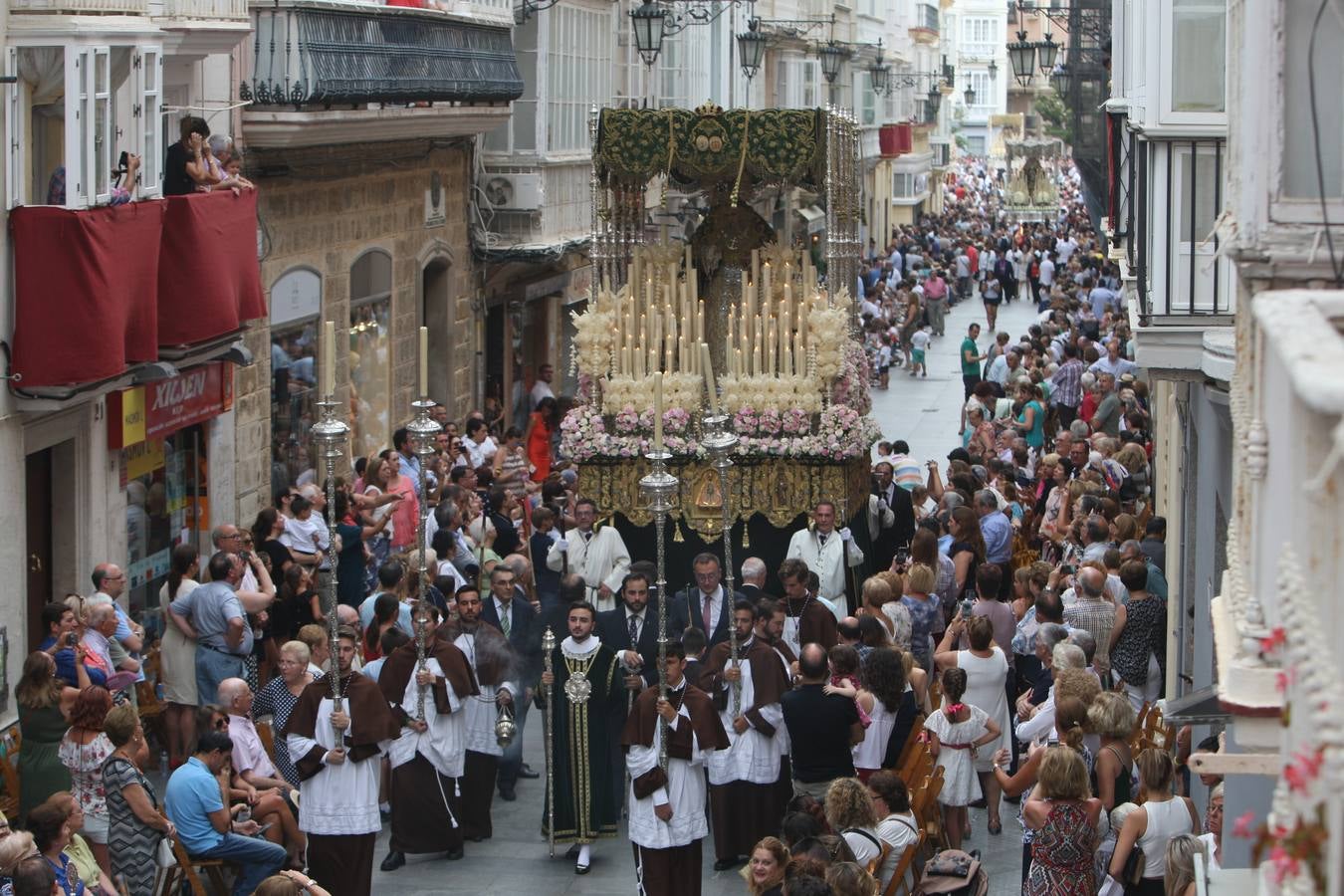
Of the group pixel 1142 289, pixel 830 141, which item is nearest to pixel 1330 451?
pixel 1142 289

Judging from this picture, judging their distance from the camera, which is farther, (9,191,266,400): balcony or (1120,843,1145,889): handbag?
(9,191,266,400): balcony

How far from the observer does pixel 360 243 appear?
21.2 m

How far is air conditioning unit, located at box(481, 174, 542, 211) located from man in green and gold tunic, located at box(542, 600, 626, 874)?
530 inches

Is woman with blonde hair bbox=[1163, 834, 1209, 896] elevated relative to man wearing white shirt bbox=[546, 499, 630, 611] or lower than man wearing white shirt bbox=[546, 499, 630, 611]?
lower

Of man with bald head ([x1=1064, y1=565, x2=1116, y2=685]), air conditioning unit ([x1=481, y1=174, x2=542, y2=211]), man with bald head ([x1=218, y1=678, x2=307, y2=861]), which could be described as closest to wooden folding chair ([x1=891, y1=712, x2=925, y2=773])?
man with bald head ([x1=1064, y1=565, x2=1116, y2=685])

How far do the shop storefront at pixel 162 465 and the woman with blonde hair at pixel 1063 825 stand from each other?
789cm

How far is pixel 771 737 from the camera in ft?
38.5

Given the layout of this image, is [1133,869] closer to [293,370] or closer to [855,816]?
[855,816]

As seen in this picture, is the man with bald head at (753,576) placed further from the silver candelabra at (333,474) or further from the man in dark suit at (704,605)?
the silver candelabra at (333,474)

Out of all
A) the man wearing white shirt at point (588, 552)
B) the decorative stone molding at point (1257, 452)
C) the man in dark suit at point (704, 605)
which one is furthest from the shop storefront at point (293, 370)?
the decorative stone molding at point (1257, 452)

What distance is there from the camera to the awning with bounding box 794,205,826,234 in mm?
37031

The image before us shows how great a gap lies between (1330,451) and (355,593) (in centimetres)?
1230

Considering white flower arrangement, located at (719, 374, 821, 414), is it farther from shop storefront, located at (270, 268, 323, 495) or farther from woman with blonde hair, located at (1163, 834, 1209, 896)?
woman with blonde hair, located at (1163, 834, 1209, 896)

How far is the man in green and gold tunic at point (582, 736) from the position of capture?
12.1 m
